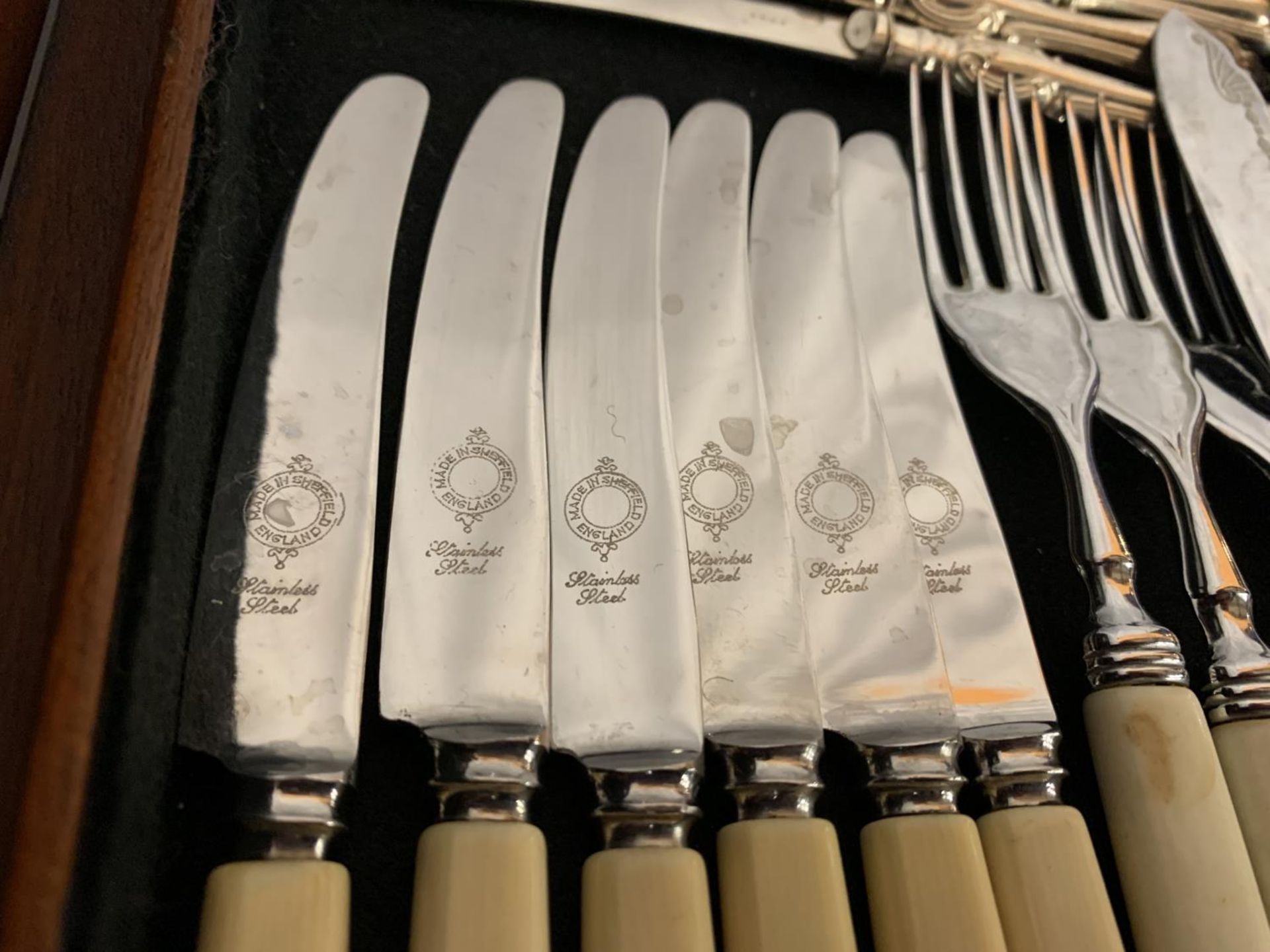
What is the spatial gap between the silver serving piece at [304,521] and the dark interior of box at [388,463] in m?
0.02

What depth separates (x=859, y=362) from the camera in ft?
1.77

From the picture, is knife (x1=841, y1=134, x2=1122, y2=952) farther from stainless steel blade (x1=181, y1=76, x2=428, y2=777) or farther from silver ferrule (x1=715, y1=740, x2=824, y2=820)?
stainless steel blade (x1=181, y1=76, x2=428, y2=777)

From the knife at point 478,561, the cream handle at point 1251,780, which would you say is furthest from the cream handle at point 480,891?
the cream handle at point 1251,780

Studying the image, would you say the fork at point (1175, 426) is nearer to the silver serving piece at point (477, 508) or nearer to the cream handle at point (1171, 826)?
the cream handle at point (1171, 826)

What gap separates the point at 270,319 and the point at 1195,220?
659 mm

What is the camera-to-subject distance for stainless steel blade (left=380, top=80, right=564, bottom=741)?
0.42 metres

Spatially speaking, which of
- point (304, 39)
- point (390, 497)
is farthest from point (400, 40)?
point (390, 497)

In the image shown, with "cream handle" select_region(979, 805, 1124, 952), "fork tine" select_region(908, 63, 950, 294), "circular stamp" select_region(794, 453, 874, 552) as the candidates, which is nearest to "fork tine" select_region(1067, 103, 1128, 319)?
"fork tine" select_region(908, 63, 950, 294)

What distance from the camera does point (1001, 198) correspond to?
2.20 feet

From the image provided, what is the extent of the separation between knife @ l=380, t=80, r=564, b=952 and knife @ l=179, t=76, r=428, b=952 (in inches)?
0.9

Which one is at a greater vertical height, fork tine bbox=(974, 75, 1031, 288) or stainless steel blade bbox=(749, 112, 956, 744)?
fork tine bbox=(974, 75, 1031, 288)

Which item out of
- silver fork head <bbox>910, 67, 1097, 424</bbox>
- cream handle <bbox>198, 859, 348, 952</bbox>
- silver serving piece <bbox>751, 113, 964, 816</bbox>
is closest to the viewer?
cream handle <bbox>198, 859, 348, 952</bbox>

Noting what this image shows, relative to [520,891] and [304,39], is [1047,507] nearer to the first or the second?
[520,891]

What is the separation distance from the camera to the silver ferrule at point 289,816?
361 mm
